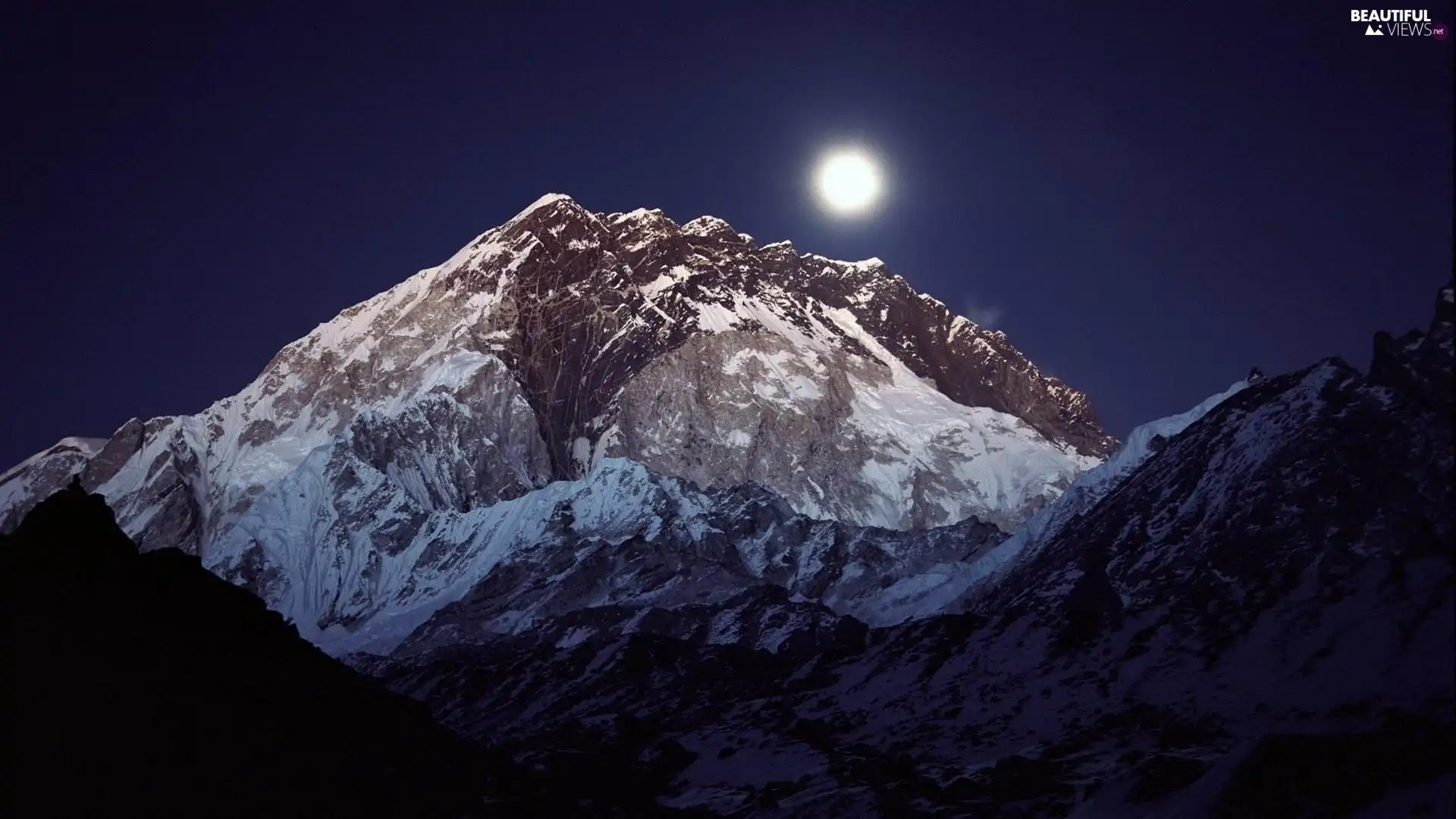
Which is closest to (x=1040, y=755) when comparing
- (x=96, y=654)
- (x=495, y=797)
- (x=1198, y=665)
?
(x=1198, y=665)

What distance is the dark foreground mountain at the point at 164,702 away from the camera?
93688mm

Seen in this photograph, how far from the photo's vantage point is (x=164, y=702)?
101 meters

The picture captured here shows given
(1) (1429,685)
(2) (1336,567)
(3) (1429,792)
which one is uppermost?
(2) (1336,567)

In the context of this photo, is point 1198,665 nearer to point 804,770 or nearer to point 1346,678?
point 1346,678

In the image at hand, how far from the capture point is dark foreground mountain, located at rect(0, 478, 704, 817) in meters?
93.7

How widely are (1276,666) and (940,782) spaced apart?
39.2 meters

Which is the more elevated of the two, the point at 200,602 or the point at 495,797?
the point at 200,602

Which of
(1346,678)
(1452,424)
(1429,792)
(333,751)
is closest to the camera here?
(1452,424)

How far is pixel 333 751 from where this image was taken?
109625 millimetres

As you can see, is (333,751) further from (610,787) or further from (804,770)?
(804,770)

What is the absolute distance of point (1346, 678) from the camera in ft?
547

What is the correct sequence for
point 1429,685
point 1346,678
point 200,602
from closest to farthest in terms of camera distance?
1. point 200,602
2. point 1429,685
3. point 1346,678

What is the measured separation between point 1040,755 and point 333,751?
94001 mm

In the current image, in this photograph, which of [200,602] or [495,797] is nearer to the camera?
[200,602]
